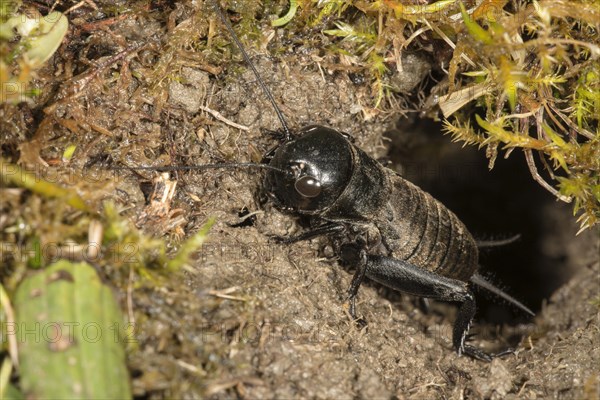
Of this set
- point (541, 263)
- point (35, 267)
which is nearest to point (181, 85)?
point (35, 267)

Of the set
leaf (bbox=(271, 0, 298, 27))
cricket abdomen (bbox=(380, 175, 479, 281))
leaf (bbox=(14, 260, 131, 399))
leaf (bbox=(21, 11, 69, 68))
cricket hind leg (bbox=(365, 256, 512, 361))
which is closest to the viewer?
leaf (bbox=(14, 260, 131, 399))

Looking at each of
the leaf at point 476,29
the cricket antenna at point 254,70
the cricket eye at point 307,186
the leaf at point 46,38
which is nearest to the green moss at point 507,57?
the leaf at point 476,29

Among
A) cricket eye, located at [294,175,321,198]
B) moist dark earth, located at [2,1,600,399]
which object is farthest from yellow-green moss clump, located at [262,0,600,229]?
cricket eye, located at [294,175,321,198]

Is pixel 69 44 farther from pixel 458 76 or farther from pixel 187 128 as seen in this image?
pixel 458 76

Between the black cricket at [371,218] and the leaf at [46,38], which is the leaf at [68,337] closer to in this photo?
the leaf at [46,38]

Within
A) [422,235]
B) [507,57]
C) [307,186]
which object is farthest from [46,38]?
[422,235]

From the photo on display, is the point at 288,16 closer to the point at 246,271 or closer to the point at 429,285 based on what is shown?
the point at 246,271

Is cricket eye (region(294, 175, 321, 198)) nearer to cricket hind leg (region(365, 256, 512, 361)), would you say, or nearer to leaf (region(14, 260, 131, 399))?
cricket hind leg (region(365, 256, 512, 361))
